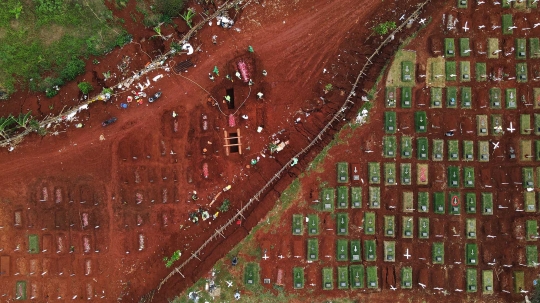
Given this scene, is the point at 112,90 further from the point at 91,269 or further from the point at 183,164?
the point at 91,269

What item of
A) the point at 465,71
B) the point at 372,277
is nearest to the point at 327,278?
the point at 372,277

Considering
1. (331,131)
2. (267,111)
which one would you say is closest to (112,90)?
(267,111)

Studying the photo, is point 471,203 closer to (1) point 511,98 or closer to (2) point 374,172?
(2) point 374,172

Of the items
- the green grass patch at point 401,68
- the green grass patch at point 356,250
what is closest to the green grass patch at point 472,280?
the green grass patch at point 356,250

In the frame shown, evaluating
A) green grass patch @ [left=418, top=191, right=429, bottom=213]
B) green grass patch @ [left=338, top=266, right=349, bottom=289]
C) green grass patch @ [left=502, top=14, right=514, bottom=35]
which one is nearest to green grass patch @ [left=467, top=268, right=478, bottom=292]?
green grass patch @ [left=418, top=191, right=429, bottom=213]

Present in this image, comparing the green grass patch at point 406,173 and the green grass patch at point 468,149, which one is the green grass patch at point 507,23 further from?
the green grass patch at point 406,173
